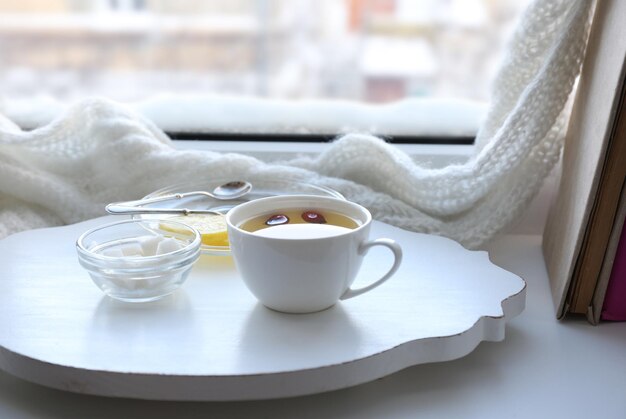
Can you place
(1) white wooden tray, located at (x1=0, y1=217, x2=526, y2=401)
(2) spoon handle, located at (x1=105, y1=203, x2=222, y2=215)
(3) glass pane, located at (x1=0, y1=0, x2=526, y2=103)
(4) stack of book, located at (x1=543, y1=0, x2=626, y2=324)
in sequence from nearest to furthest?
(1) white wooden tray, located at (x1=0, y1=217, x2=526, y2=401) < (4) stack of book, located at (x1=543, y1=0, x2=626, y2=324) < (2) spoon handle, located at (x1=105, y1=203, x2=222, y2=215) < (3) glass pane, located at (x1=0, y1=0, x2=526, y2=103)

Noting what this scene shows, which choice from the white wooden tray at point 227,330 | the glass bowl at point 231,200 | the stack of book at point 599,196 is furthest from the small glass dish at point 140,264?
the stack of book at point 599,196

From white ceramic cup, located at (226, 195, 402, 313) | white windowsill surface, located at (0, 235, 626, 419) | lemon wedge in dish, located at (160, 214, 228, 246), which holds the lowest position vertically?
white windowsill surface, located at (0, 235, 626, 419)

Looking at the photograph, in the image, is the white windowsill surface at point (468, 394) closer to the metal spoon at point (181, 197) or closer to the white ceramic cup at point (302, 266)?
the white ceramic cup at point (302, 266)

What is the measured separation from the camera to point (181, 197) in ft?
2.46

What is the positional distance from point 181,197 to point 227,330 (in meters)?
0.25

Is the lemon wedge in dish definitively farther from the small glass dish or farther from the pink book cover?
the pink book cover

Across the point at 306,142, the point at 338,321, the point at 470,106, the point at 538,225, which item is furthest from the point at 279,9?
the point at 338,321

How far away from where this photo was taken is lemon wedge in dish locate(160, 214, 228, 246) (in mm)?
658

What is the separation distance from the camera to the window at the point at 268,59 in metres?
0.92

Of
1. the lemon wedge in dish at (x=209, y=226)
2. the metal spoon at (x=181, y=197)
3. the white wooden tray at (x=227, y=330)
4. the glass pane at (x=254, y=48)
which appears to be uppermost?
the glass pane at (x=254, y=48)

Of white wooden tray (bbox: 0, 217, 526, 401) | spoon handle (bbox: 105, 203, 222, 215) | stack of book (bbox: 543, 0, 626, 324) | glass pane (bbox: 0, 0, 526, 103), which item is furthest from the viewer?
glass pane (bbox: 0, 0, 526, 103)

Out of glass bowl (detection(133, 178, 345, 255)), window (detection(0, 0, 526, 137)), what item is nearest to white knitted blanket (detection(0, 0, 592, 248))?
glass bowl (detection(133, 178, 345, 255))

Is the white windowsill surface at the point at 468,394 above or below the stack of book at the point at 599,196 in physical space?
below

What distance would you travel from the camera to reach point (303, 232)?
0.54m
